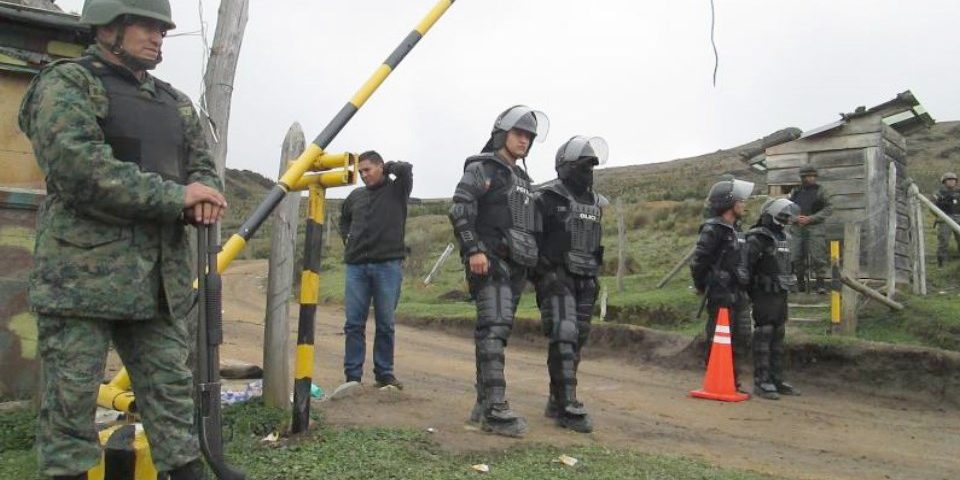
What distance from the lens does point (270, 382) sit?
18.5 feet

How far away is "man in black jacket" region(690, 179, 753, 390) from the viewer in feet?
29.0

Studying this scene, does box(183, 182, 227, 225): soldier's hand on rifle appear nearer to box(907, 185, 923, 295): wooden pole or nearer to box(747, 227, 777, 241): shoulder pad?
box(747, 227, 777, 241): shoulder pad

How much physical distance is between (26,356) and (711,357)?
609 centimetres

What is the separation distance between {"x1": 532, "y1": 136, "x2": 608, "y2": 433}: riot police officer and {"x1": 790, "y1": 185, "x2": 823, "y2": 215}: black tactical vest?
6.30 meters

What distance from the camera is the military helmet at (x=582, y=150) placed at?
685cm

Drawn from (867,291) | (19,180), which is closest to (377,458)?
(19,180)

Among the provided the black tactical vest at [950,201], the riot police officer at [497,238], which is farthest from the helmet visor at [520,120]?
the black tactical vest at [950,201]

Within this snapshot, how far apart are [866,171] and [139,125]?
1210 cm

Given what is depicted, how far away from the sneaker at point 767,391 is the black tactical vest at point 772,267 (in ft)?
3.19

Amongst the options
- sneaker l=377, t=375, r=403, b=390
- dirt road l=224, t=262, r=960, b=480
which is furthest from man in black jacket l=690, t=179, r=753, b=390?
sneaker l=377, t=375, r=403, b=390

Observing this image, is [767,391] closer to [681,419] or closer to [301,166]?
[681,419]

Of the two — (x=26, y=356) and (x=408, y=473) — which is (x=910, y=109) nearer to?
(x=408, y=473)

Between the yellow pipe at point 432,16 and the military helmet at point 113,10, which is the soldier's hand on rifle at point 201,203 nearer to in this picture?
the military helmet at point 113,10

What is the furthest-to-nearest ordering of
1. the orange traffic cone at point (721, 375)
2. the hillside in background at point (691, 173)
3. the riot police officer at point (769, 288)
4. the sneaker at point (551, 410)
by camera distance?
the hillside in background at point (691, 173), the riot police officer at point (769, 288), the orange traffic cone at point (721, 375), the sneaker at point (551, 410)
